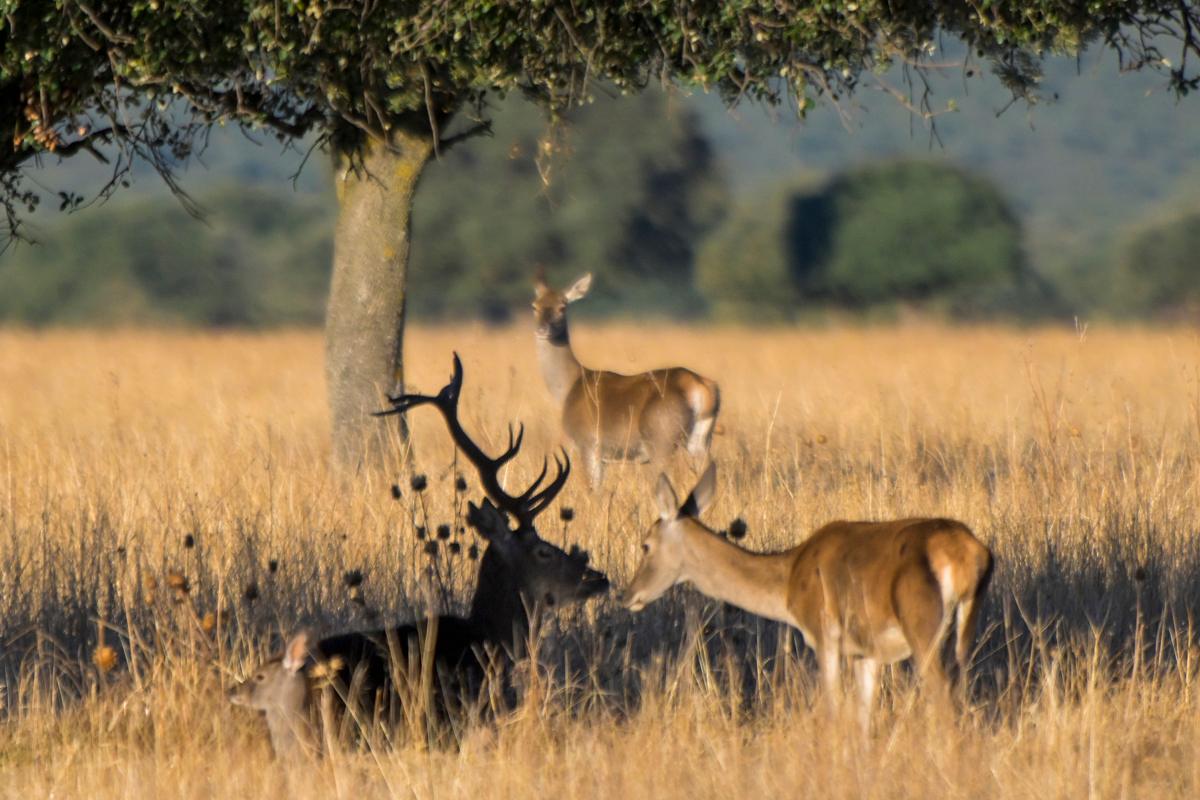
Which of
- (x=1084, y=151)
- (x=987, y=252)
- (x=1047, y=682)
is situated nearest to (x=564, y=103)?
(x=1047, y=682)

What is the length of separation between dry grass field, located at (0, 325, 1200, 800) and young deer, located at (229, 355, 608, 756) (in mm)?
156

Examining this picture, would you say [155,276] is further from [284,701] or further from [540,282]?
[284,701]

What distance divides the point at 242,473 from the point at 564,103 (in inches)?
112

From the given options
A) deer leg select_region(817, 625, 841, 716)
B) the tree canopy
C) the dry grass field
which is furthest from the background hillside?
deer leg select_region(817, 625, 841, 716)

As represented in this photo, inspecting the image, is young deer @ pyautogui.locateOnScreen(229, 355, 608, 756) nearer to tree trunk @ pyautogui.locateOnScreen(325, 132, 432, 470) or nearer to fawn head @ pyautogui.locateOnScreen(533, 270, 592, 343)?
tree trunk @ pyautogui.locateOnScreen(325, 132, 432, 470)

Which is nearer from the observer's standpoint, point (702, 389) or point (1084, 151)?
point (702, 389)

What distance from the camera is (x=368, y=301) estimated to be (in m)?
10.4

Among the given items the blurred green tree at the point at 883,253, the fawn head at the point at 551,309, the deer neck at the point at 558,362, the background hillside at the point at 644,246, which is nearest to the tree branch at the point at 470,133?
the fawn head at the point at 551,309

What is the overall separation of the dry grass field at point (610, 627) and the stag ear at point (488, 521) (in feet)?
1.60

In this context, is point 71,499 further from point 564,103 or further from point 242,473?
point 564,103

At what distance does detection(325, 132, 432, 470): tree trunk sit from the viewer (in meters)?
10.2

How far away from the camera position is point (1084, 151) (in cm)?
17688

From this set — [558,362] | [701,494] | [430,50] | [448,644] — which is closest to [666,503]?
[701,494]

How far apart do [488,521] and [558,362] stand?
683cm
